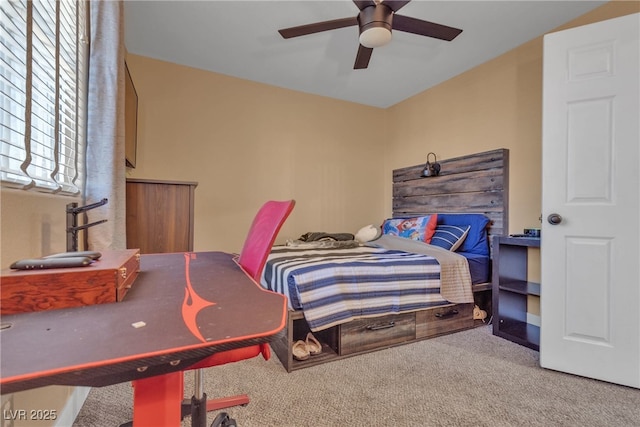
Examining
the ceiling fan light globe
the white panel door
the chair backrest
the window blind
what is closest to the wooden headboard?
the white panel door

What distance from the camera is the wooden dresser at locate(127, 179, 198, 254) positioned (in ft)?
6.57

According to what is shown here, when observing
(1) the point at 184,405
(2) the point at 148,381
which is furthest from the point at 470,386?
(2) the point at 148,381

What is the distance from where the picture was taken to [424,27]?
80.4 inches

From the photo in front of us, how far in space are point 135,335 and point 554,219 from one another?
89.6 inches

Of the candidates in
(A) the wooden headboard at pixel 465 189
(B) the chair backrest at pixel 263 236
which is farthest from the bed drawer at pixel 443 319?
(B) the chair backrest at pixel 263 236

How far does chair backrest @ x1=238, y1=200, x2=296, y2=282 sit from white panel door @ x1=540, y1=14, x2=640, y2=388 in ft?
5.84

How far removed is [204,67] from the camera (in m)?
3.29

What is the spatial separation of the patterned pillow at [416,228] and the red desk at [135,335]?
8.67 ft

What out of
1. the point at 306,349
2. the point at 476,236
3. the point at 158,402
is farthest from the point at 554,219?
the point at 158,402

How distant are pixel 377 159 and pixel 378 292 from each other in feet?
9.18

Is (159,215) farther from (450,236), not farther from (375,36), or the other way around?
(450,236)

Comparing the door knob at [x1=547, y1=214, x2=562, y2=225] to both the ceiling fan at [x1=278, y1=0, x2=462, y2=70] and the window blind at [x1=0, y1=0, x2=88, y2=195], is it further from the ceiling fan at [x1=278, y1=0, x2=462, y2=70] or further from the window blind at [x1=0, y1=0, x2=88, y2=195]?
the window blind at [x1=0, y1=0, x2=88, y2=195]

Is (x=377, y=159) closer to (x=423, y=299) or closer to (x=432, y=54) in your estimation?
(x=432, y=54)

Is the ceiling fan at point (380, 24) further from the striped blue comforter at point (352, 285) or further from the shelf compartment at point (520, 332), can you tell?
the shelf compartment at point (520, 332)
